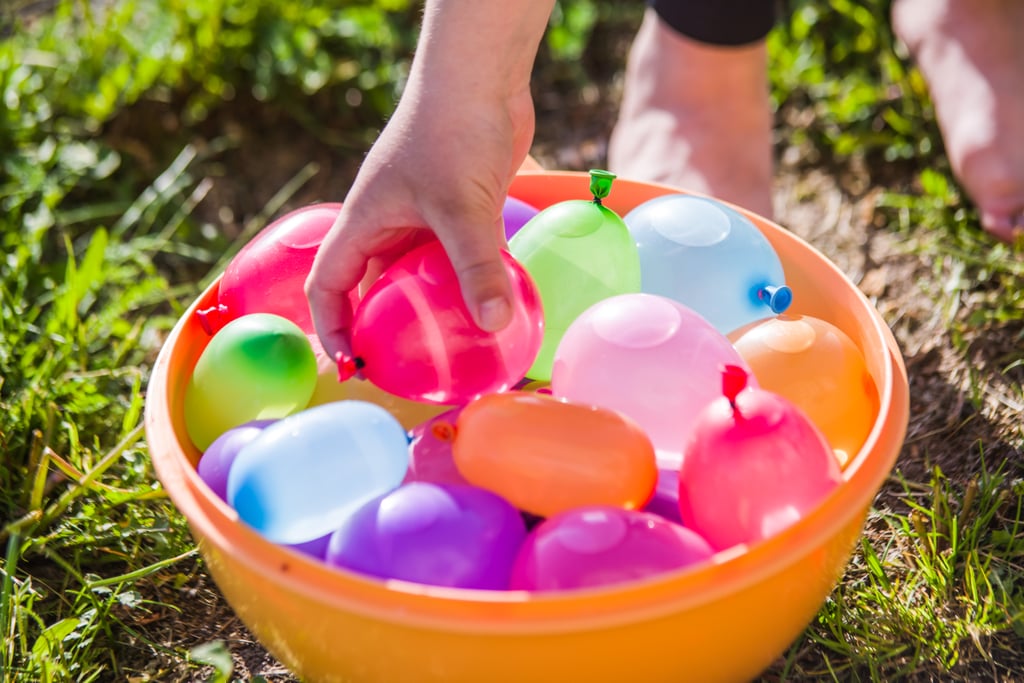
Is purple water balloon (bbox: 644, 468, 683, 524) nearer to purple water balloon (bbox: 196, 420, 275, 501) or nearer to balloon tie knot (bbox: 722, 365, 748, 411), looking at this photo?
balloon tie knot (bbox: 722, 365, 748, 411)

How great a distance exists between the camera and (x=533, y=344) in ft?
3.11

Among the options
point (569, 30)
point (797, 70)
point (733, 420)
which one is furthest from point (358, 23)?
point (733, 420)

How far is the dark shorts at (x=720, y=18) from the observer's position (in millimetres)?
1591

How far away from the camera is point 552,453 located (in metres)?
0.84

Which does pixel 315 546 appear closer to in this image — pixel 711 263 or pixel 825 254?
pixel 711 263

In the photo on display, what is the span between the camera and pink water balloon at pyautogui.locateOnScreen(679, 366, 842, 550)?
31.9 inches

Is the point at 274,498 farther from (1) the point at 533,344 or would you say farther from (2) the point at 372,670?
(1) the point at 533,344

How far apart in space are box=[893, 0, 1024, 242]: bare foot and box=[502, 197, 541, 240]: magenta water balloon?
734 mm

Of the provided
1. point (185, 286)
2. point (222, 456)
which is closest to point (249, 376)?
point (222, 456)

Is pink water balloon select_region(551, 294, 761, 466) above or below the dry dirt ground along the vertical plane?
above

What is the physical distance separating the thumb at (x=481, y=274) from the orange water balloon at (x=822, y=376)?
31 centimetres

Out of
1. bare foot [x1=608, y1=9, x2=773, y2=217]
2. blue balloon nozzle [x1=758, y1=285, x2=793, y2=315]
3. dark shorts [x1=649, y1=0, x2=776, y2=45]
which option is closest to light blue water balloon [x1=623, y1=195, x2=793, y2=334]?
blue balloon nozzle [x1=758, y1=285, x2=793, y2=315]

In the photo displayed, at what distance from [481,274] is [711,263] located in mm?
353

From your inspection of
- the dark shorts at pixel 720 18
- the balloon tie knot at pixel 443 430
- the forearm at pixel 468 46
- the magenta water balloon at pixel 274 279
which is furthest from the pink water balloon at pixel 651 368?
the dark shorts at pixel 720 18
